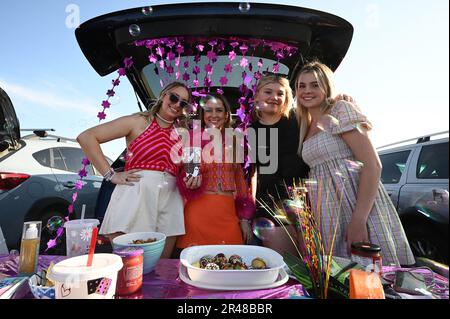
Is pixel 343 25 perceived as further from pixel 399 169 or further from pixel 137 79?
pixel 399 169

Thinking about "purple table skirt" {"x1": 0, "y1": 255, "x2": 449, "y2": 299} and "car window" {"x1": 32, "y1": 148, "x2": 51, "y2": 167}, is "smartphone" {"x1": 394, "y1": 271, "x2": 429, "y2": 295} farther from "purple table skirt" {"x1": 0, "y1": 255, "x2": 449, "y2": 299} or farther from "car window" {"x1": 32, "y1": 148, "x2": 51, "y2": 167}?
"car window" {"x1": 32, "y1": 148, "x2": 51, "y2": 167}

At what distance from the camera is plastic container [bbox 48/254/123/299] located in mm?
683

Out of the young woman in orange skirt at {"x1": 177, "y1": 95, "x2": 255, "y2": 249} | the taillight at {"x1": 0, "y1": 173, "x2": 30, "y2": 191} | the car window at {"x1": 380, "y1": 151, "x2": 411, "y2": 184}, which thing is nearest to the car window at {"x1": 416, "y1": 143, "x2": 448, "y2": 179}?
the car window at {"x1": 380, "y1": 151, "x2": 411, "y2": 184}

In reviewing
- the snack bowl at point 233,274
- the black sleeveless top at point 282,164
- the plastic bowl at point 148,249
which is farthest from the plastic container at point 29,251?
the black sleeveless top at point 282,164

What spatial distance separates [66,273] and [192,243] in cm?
101

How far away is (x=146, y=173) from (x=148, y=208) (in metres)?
0.23

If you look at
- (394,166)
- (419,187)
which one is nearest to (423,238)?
(419,187)

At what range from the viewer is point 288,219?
158 cm

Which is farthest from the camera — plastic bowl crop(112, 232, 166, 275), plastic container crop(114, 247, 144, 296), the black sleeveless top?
the black sleeveless top

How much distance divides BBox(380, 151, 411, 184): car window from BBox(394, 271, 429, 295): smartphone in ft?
9.92

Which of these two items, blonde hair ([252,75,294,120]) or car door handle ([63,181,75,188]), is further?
car door handle ([63,181,75,188])

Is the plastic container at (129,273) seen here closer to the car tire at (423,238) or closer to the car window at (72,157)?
the car tire at (423,238)

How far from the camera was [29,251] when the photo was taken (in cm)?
103

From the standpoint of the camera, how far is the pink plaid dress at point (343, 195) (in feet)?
4.22
